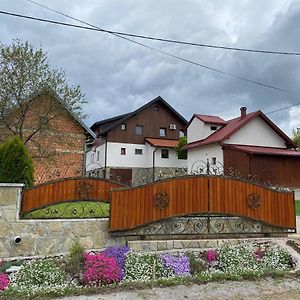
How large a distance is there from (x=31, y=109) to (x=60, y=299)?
12588 millimetres

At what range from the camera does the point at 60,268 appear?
5043 millimetres

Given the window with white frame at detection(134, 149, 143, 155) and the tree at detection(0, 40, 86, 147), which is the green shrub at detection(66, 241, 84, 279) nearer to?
the tree at detection(0, 40, 86, 147)

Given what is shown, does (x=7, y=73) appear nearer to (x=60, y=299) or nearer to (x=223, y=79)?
(x=223, y=79)

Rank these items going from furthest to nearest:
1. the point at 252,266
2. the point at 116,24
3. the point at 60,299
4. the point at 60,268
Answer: the point at 116,24
the point at 252,266
the point at 60,268
the point at 60,299

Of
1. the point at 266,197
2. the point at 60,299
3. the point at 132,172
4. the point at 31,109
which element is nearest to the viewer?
the point at 60,299

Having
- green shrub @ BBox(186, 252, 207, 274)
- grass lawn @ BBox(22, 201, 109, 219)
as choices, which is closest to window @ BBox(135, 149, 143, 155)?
grass lawn @ BBox(22, 201, 109, 219)

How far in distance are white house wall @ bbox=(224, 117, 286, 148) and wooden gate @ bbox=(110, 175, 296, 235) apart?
14.1 metres

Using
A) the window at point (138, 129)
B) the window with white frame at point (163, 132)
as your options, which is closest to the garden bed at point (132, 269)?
the window at point (138, 129)

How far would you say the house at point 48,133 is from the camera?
49.1 ft

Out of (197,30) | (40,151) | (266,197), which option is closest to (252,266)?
(266,197)

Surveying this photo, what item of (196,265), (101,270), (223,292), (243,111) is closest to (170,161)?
(243,111)

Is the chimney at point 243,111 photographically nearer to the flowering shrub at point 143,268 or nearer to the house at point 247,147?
the house at point 247,147

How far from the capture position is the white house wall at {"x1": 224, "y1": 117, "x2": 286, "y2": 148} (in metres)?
21.0

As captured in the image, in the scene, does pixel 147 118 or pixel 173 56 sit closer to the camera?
pixel 173 56
